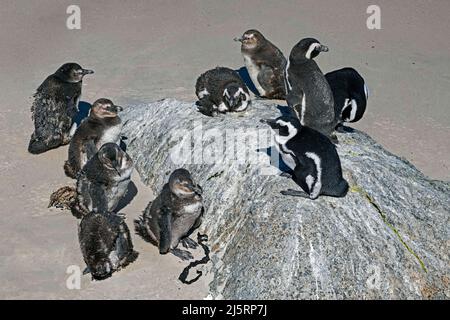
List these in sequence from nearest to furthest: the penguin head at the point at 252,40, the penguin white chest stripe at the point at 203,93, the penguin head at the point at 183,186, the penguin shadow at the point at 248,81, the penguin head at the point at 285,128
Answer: the penguin head at the point at 285,128 → the penguin head at the point at 183,186 → the penguin white chest stripe at the point at 203,93 → the penguin head at the point at 252,40 → the penguin shadow at the point at 248,81

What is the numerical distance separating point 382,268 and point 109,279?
3.02 meters

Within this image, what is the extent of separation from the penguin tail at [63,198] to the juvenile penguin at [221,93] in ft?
7.28

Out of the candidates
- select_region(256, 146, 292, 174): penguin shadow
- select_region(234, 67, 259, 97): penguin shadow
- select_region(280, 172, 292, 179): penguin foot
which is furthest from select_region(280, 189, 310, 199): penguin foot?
select_region(234, 67, 259, 97): penguin shadow

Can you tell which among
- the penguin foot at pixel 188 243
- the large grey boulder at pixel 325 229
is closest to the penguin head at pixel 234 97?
the large grey boulder at pixel 325 229

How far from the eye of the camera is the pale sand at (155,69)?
975cm

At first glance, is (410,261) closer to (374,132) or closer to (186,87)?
(374,132)

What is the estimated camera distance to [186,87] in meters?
15.1

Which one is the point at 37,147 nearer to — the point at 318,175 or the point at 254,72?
the point at 254,72

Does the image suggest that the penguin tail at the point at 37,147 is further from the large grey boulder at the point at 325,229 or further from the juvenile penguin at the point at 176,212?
the juvenile penguin at the point at 176,212

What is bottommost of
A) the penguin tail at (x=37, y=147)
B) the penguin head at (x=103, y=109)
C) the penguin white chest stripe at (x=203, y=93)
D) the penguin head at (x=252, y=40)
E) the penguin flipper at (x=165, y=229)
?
the penguin flipper at (x=165, y=229)

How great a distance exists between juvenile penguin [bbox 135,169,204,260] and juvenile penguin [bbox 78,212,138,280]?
0.44 meters

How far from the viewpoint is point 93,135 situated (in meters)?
11.7

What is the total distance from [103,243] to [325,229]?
2.47m

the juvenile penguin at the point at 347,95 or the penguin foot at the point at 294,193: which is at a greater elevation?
the juvenile penguin at the point at 347,95
